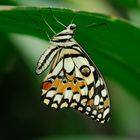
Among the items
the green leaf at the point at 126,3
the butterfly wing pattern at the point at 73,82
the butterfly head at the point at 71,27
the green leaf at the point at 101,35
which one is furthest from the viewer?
the green leaf at the point at 126,3

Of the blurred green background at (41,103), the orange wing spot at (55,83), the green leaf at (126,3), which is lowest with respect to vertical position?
the orange wing spot at (55,83)

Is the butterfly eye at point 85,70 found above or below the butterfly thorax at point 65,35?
below

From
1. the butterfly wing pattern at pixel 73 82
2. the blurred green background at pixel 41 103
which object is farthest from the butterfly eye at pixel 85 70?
the blurred green background at pixel 41 103

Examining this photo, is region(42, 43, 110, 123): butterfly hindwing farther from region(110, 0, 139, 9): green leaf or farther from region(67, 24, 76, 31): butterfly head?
region(110, 0, 139, 9): green leaf

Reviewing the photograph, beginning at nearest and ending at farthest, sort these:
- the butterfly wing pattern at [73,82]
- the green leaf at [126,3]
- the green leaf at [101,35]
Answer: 1. the green leaf at [101,35]
2. the butterfly wing pattern at [73,82]
3. the green leaf at [126,3]

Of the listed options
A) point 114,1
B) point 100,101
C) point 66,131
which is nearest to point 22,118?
point 66,131

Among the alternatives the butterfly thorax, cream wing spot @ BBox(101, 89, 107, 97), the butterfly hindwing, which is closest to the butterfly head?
the butterfly thorax

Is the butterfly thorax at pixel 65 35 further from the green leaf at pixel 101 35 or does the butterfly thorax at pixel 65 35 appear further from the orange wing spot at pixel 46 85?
the orange wing spot at pixel 46 85

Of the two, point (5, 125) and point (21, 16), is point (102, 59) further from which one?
point (5, 125)
